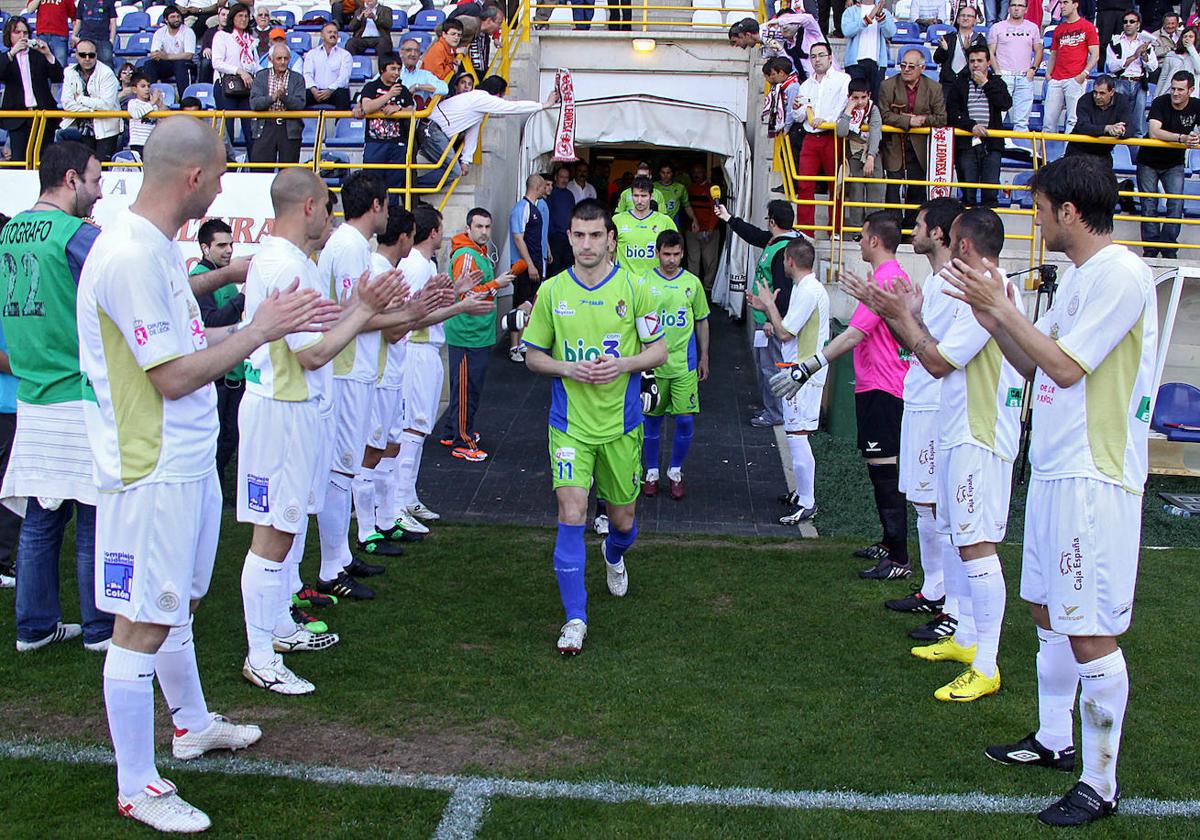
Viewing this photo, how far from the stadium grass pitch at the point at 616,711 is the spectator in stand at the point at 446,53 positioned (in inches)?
306

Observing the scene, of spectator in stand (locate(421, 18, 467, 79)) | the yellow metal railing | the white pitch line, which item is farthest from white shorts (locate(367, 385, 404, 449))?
spectator in stand (locate(421, 18, 467, 79))

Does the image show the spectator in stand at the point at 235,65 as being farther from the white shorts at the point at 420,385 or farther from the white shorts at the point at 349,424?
the white shorts at the point at 349,424

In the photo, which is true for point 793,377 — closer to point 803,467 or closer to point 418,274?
point 803,467

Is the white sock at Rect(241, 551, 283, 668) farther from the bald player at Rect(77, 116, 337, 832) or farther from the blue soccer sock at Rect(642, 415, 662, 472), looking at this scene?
the blue soccer sock at Rect(642, 415, 662, 472)

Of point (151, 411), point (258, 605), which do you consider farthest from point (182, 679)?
point (151, 411)

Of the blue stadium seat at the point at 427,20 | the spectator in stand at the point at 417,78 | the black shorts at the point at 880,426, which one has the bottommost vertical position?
the black shorts at the point at 880,426

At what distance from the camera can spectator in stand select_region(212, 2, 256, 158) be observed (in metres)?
13.9

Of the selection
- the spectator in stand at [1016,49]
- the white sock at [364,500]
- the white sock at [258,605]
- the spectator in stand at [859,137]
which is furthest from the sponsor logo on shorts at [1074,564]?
the spectator in stand at [1016,49]

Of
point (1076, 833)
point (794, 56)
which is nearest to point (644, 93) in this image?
point (794, 56)

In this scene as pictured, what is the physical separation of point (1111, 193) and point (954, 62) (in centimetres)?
1130

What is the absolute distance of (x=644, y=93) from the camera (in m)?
15.9

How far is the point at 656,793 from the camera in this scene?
444cm

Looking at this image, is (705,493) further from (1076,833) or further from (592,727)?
(1076,833)

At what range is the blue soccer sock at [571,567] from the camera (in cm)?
605
